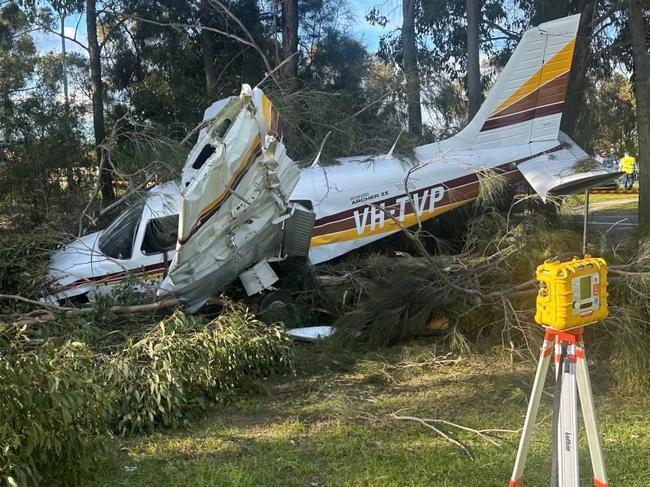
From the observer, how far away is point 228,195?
6.68 meters

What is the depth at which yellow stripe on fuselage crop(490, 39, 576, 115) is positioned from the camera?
9.95 m

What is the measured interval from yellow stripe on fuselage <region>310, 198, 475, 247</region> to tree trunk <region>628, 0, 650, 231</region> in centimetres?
300

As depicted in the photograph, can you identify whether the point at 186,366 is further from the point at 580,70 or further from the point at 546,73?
the point at 580,70

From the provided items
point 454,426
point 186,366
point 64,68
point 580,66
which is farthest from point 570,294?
point 64,68

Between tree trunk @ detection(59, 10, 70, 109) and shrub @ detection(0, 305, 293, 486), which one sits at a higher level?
tree trunk @ detection(59, 10, 70, 109)

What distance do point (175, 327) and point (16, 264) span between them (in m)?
2.99

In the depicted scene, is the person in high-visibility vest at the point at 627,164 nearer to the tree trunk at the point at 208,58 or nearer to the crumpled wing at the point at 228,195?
the tree trunk at the point at 208,58

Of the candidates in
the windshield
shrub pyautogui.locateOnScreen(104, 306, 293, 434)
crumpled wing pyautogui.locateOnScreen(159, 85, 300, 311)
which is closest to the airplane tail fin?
crumpled wing pyautogui.locateOnScreen(159, 85, 300, 311)

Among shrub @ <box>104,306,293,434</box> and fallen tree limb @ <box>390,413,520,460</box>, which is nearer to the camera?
fallen tree limb @ <box>390,413,520,460</box>

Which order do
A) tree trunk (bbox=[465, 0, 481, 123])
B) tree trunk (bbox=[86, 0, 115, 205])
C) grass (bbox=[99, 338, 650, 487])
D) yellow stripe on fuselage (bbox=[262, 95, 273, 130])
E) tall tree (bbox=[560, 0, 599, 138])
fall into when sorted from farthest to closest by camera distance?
tree trunk (bbox=[86, 0, 115, 205])
tree trunk (bbox=[465, 0, 481, 123])
tall tree (bbox=[560, 0, 599, 138])
yellow stripe on fuselage (bbox=[262, 95, 273, 130])
grass (bbox=[99, 338, 650, 487])

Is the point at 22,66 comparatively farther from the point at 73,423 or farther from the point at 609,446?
the point at 609,446

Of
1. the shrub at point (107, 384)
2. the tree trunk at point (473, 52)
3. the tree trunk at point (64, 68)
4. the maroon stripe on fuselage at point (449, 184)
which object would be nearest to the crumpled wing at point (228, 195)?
the shrub at point (107, 384)

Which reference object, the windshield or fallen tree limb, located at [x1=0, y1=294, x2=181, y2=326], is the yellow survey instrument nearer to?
fallen tree limb, located at [x1=0, y1=294, x2=181, y2=326]

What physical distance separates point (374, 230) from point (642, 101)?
5.00 m
